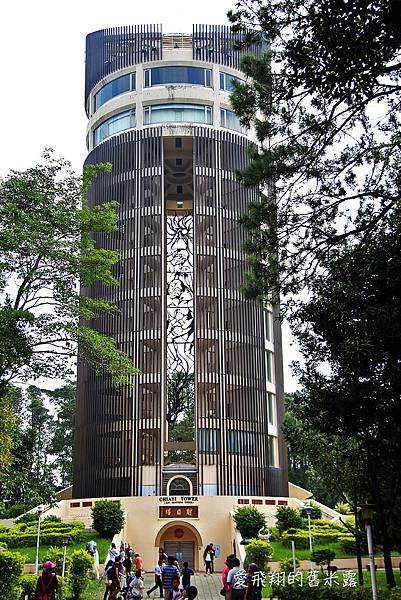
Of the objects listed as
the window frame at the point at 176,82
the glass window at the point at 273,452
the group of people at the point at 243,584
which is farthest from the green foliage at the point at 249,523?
the window frame at the point at 176,82

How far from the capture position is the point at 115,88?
126ft

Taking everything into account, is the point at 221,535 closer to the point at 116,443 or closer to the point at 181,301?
the point at 116,443

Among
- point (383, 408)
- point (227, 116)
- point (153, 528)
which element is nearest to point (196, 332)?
point (153, 528)

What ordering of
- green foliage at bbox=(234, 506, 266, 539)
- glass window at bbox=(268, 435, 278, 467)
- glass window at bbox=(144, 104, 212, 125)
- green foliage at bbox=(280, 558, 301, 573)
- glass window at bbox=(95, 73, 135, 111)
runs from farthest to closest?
1. glass window at bbox=(95, 73, 135, 111)
2. glass window at bbox=(144, 104, 212, 125)
3. glass window at bbox=(268, 435, 278, 467)
4. green foliage at bbox=(234, 506, 266, 539)
5. green foliage at bbox=(280, 558, 301, 573)

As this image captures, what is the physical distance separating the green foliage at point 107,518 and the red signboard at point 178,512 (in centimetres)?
237

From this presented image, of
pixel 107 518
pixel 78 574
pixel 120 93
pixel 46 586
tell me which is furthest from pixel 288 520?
pixel 120 93

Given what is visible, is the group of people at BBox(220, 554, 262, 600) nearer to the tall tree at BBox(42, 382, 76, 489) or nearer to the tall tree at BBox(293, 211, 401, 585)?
the tall tree at BBox(293, 211, 401, 585)

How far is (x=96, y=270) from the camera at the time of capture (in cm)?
1908

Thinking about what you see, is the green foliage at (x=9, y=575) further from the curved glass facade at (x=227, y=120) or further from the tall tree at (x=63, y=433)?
the tall tree at (x=63, y=433)

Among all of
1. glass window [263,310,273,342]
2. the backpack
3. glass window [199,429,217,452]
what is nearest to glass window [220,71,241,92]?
glass window [263,310,273,342]

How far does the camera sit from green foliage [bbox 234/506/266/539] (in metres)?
27.1

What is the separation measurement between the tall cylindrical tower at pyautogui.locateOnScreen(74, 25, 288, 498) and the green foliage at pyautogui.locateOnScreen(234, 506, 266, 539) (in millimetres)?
3845

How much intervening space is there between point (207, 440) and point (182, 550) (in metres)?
4.70

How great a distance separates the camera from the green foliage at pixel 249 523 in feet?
88.8
